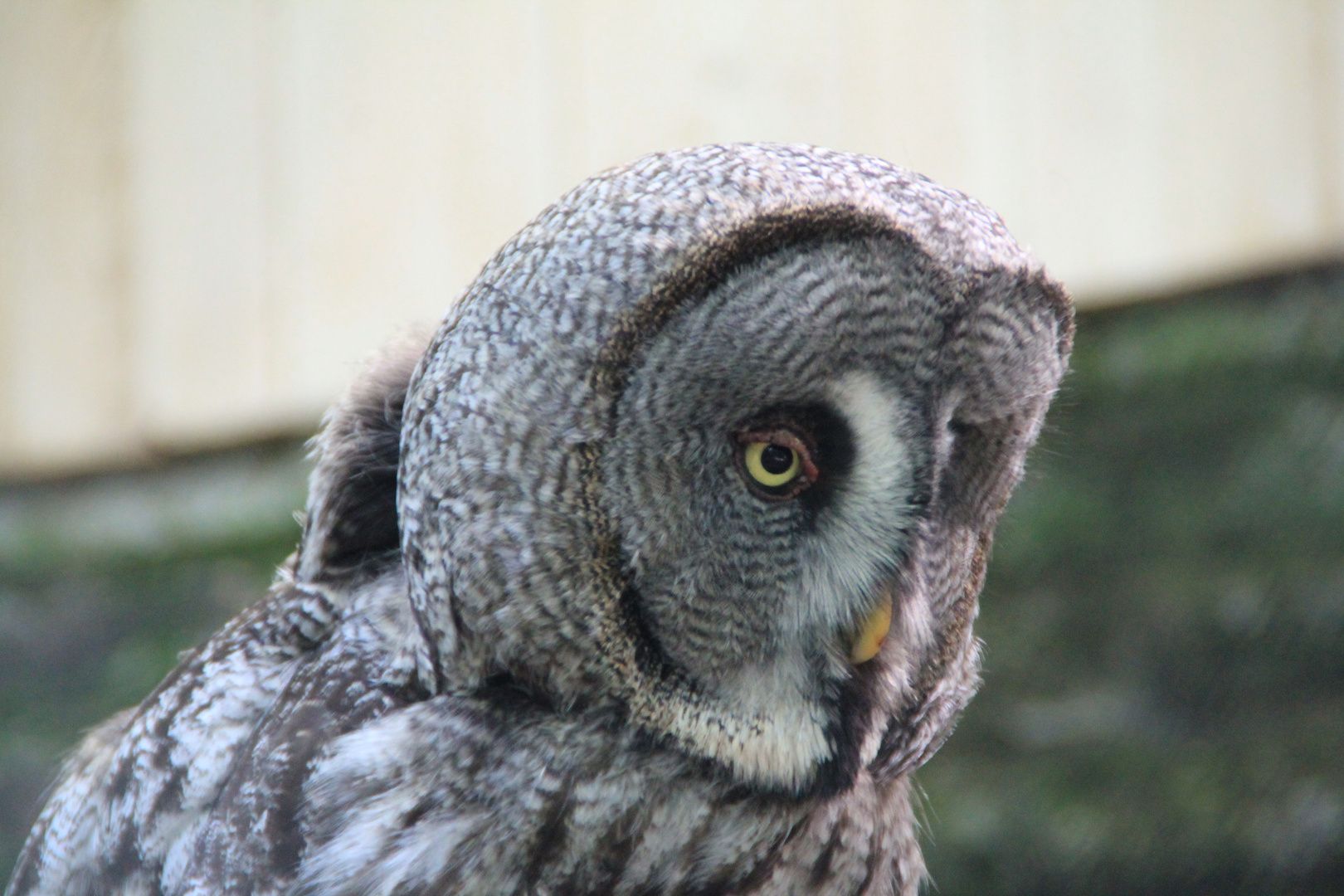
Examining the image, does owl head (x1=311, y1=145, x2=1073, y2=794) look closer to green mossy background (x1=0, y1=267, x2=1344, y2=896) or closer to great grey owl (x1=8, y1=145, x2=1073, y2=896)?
great grey owl (x1=8, y1=145, x2=1073, y2=896)

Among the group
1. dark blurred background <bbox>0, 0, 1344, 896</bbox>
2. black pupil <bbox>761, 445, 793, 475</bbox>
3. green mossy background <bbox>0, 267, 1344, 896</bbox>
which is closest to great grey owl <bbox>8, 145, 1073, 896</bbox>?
black pupil <bbox>761, 445, 793, 475</bbox>

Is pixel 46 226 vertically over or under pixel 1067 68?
under

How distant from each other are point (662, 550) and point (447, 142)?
2052mm

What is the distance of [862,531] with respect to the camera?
107 cm

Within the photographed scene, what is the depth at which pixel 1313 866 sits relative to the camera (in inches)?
86.3

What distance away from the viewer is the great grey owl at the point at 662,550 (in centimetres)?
100

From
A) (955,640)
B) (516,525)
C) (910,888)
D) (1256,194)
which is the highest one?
(1256,194)

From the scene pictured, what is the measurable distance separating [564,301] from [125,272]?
250 cm

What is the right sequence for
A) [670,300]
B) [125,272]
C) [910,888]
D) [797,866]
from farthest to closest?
1. [125,272]
2. [910,888]
3. [797,866]
4. [670,300]

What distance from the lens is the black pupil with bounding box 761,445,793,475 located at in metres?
1.01

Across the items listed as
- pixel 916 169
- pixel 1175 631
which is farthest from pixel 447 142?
pixel 1175 631

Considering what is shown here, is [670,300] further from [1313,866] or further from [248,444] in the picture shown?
[248,444]

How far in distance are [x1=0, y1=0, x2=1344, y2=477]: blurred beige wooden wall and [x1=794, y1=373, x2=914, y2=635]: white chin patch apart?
1532 millimetres

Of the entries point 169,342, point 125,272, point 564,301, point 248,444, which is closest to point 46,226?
point 125,272
